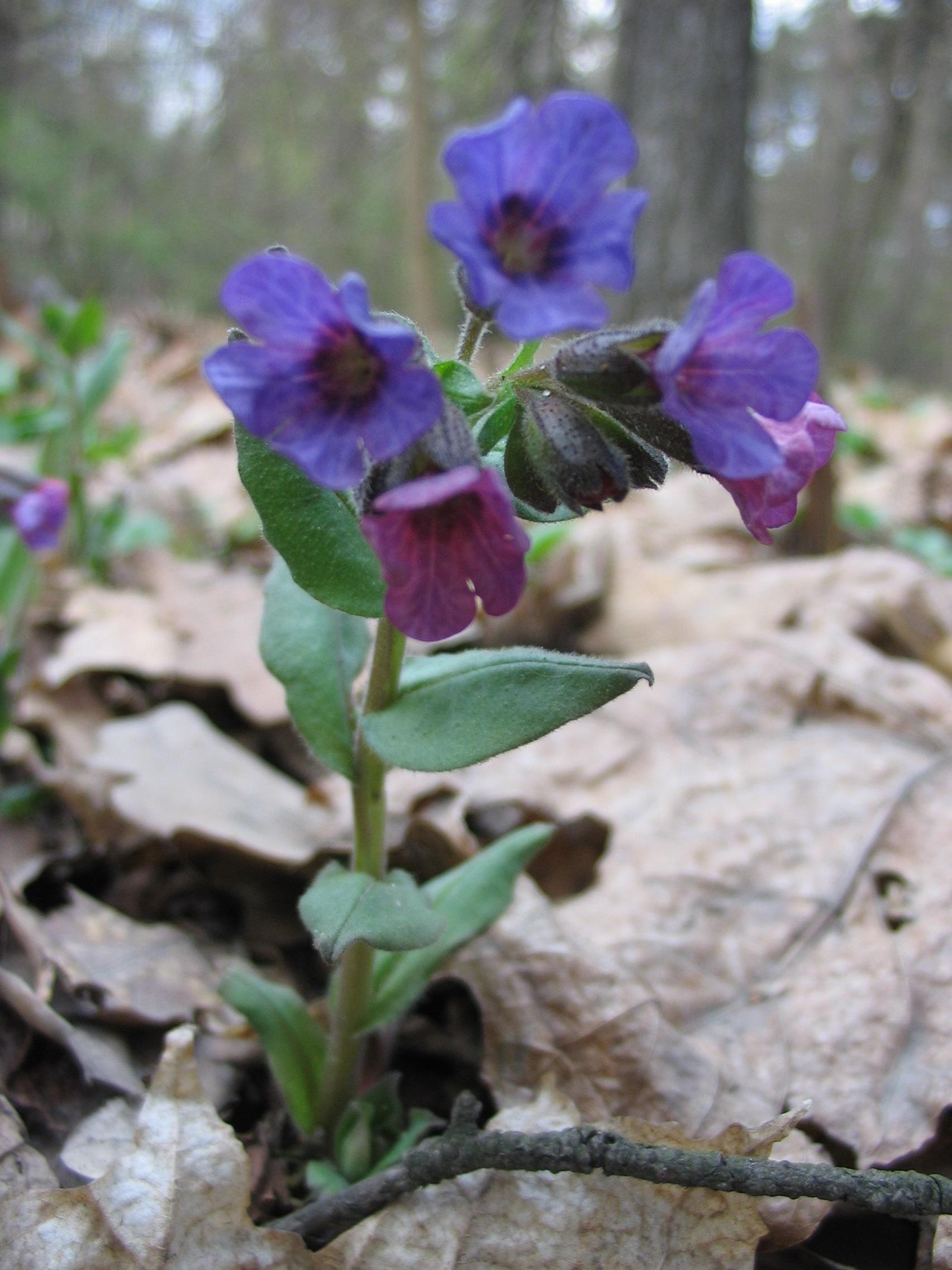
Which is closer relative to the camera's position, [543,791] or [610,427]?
[610,427]

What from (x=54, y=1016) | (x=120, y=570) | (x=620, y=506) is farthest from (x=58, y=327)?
(x=54, y=1016)

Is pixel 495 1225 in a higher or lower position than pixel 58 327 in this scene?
lower

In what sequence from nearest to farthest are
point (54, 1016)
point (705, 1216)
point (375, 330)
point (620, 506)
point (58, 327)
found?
point (375, 330)
point (705, 1216)
point (54, 1016)
point (58, 327)
point (620, 506)

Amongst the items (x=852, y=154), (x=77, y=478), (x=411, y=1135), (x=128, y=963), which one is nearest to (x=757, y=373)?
(x=411, y=1135)

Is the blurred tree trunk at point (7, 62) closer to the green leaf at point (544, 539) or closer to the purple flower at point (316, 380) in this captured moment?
the green leaf at point (544, 539)

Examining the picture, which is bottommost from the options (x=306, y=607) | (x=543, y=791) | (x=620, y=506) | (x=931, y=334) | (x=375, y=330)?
(x=931, y=334)

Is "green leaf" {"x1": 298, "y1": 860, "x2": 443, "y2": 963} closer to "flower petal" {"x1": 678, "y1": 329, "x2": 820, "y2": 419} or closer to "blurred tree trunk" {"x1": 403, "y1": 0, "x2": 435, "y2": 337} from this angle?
"flower petal" {"x1": 678, "y1": 329, "x2": 820, "y2": 419}

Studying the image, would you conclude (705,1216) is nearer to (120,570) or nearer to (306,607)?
(306,607)

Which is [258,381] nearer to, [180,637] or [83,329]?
[180,637]
